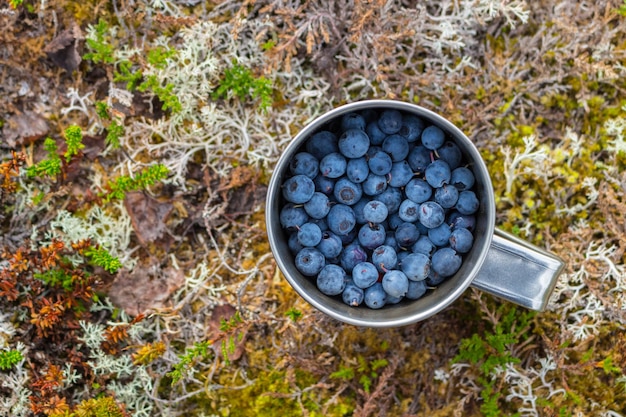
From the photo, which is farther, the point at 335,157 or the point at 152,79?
the point at 152,79

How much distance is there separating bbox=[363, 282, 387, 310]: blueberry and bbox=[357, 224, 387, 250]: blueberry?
130mm

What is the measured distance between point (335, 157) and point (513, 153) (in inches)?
31.9

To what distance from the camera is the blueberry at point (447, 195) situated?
78.1 inches

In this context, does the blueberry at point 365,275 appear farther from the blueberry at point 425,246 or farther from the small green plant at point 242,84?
the small green plant at point 242,84

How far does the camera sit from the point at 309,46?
2.23m

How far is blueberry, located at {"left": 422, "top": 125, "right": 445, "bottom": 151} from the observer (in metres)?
2.01

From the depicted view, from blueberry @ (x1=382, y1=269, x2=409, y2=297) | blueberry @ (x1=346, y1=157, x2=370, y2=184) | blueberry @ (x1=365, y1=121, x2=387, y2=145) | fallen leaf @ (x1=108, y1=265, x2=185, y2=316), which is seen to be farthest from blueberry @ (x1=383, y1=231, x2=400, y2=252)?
fallen leaf @ (x1=108, y1=265, x2=185, y2=316)

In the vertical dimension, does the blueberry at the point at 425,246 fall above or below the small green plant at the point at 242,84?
below

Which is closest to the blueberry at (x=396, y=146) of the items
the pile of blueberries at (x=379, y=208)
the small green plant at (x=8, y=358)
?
the pile of blueberries at (x=379, y=208)

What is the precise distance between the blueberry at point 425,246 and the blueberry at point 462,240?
0.23ft

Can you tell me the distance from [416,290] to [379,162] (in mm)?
429

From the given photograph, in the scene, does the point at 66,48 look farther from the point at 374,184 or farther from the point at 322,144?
the point at 374,184

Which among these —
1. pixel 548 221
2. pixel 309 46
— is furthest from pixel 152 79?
pixel 548 221

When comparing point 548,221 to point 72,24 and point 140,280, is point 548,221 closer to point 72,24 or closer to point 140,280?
point 140,280
